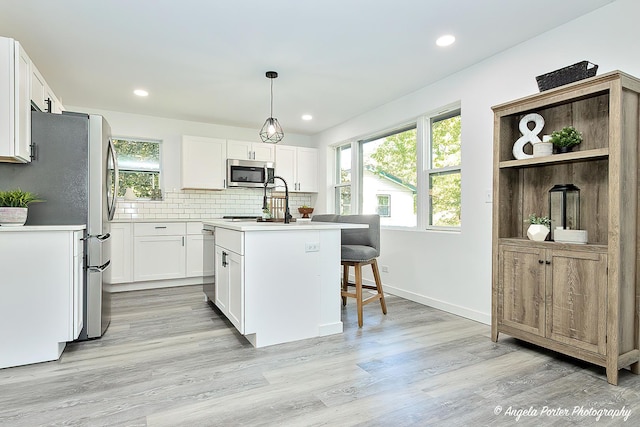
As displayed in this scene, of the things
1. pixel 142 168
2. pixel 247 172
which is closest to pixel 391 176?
pixel 247 172

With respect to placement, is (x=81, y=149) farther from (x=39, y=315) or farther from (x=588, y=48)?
(x=588, y=48)

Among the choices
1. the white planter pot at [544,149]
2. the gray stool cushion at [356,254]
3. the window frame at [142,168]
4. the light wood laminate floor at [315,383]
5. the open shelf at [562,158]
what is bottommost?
the light wood laminate floor at [315,383]

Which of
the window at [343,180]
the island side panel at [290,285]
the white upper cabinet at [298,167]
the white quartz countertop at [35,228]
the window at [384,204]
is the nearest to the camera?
the white quartz countertop at [35,228]

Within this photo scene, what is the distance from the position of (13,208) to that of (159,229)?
236 centimetres

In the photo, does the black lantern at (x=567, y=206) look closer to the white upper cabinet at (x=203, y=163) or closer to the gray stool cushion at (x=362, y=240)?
the gray stool cushion at (x=362, y=240)

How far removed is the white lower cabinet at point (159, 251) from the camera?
454 cm

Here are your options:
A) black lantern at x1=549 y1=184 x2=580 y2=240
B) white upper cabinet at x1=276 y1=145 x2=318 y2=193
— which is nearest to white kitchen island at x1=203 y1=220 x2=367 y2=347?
black lantern at x1=549 y1=184 x2=580 y2=240

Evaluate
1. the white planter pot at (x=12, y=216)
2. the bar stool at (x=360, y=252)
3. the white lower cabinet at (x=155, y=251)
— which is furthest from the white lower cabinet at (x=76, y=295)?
the bar stool at (x=360, y=252)

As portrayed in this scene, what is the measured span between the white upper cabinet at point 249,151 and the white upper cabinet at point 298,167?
0.50ft

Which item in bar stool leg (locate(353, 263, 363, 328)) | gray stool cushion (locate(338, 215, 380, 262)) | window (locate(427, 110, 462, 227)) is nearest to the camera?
bar stool leg (locate(353, 263, 363, 328))

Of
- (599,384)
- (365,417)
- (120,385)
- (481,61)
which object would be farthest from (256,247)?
(481,61)

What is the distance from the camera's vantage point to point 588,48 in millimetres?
2486

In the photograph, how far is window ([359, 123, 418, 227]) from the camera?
4246 mm

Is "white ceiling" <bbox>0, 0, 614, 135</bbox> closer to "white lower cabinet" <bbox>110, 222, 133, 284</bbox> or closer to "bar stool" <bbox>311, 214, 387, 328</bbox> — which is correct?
"bar stool" <bbox>311, 214, 387, 328</bbox>
